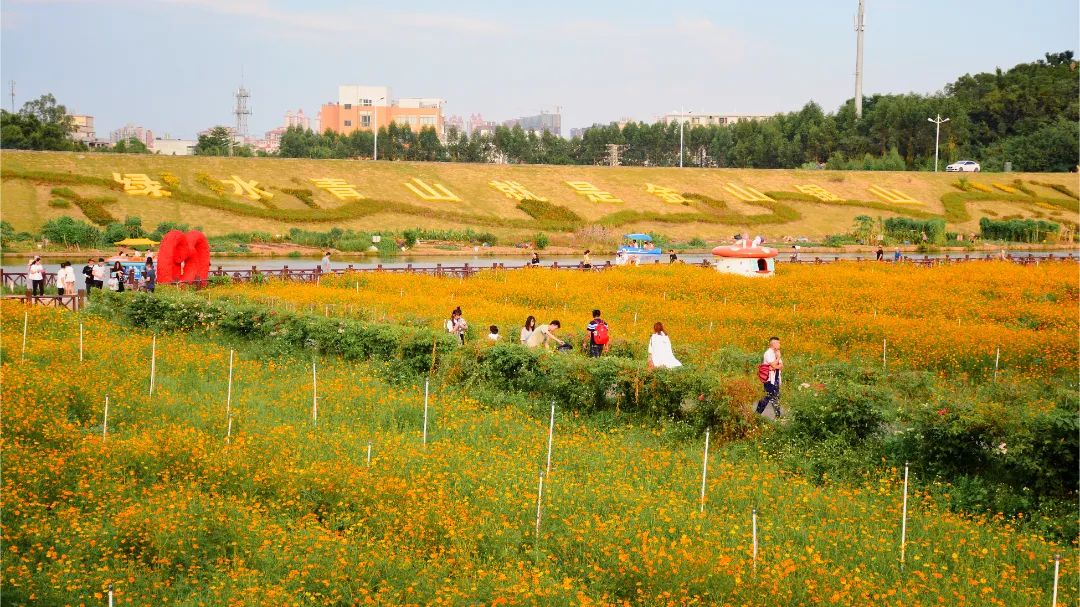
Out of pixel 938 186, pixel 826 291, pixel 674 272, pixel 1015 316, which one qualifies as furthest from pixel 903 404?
pixel 938 186

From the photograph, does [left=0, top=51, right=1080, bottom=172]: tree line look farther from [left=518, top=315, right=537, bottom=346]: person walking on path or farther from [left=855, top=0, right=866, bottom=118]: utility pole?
[left=518, top=315, right=537, bottom=346]: person walking on path

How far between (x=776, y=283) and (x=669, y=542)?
24204 millimetres

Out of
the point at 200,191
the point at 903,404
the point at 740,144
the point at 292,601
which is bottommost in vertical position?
the point at 292,601

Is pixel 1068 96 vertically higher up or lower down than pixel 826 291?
higher up

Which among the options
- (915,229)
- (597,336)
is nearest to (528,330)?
(597,336)

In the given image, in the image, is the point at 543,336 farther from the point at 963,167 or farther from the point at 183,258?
the point at 963,167

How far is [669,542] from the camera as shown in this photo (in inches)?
434

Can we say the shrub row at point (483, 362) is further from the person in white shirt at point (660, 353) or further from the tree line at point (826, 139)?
the tree line at point (826, 139)

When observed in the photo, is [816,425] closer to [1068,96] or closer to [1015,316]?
[1015,316]

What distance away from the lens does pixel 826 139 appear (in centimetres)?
10269

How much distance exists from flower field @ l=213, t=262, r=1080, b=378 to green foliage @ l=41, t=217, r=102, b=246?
61.5 ft

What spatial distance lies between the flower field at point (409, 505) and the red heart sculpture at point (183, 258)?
35.7 ft

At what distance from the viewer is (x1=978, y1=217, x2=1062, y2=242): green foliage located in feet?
217

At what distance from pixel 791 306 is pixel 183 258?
18.2 m
